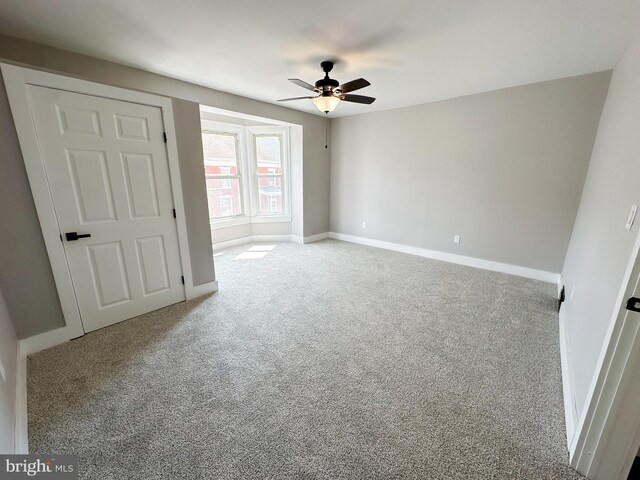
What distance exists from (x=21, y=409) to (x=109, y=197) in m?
1.61

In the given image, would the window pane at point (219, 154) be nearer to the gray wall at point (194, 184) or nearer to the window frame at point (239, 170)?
the window frame at point (239, 170)

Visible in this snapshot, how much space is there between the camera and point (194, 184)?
9.31 ft

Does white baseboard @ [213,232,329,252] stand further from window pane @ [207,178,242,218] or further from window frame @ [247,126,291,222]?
window pane @ [207,178,242,218]

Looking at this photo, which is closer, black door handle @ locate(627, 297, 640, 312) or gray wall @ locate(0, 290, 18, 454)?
black door handle @ locate(627, 297, 640, 312)

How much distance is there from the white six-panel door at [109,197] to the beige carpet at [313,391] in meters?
0.35

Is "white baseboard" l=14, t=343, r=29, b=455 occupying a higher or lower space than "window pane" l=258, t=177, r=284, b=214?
lower

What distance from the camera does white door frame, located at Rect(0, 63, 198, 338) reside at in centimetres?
184

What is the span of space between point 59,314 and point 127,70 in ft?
8.67

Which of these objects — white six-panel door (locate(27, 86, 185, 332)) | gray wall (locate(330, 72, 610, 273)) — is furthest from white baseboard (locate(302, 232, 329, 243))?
white six-panel door (locate(27, 86, 185, 332))

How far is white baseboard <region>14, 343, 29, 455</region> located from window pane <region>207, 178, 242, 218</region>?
131 inches

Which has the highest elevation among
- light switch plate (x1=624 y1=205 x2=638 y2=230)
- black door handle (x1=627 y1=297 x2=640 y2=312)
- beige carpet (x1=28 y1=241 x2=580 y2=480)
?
light switch plate (x1=624 y1=205 x2=638 y2=230)

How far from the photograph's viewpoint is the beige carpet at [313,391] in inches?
51.8

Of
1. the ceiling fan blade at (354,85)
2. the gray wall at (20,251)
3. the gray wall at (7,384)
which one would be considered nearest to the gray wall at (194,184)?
the gray wall at (20,251)

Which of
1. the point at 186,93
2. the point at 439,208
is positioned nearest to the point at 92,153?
the point at 186,93
